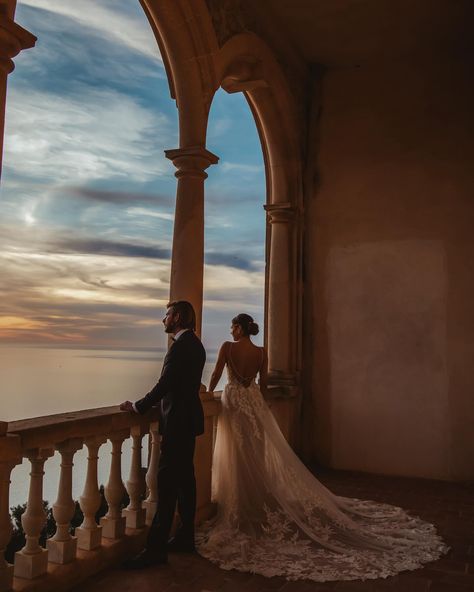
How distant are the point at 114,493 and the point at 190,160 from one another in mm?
2648

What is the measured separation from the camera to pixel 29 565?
9.79 feet

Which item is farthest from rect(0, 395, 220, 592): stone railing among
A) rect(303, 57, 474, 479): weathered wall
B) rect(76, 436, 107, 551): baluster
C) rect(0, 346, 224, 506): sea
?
rect(303, 57, 474, 479): weathered wall

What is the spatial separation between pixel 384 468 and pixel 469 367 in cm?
158

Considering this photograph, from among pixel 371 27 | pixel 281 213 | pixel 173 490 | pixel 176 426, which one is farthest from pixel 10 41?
pixel 371 27

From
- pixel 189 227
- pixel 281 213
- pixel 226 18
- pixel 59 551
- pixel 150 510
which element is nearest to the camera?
pixel 59 551

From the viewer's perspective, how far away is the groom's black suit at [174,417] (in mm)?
3672

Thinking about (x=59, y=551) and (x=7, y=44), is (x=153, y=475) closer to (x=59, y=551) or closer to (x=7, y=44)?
(x=59, y=551)

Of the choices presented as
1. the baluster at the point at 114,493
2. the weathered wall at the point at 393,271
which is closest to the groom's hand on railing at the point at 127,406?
the baluster at the point at 114,493

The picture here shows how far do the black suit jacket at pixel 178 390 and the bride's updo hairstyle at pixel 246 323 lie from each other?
109 cm

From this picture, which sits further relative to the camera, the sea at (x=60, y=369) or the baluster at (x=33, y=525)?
the sea at (x=60, y=369)

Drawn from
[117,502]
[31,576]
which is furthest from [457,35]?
[31,576]

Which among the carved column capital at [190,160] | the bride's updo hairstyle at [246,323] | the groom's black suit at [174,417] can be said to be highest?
the carved column capital at [190,160]

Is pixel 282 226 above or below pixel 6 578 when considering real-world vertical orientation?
above

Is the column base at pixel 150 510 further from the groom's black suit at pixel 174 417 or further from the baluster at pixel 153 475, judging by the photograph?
the groom's black suit at pixel 174 417
